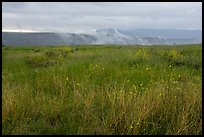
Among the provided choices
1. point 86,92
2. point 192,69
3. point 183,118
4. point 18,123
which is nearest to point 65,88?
point 86,92

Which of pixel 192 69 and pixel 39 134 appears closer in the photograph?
pixel 39 134

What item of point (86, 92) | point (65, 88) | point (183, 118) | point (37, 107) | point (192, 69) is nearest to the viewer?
point (183, 118)

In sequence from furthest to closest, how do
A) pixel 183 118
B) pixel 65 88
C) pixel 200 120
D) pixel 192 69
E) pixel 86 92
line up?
pixel 192 69 → pixel 65 88 → pixel 86 92 → pixel 200 120 → pixel 183 118

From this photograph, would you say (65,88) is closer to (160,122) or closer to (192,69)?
(160,122)

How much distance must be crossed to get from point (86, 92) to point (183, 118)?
80.1 inches

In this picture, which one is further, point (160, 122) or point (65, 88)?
point (65, 88)

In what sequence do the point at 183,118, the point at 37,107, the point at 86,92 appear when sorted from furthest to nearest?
the point at 86,92, the point at 37,107, the point at 183,118

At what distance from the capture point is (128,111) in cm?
470

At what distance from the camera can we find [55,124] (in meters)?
4.82

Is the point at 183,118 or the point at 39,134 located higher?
the point at 183,118

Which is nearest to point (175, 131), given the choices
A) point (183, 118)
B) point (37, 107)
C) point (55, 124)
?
point (183, 118)

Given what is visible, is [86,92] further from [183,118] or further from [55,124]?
[183,118]

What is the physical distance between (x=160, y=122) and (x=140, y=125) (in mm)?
396

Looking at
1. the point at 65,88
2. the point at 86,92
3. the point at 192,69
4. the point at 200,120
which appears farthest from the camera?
the point at 192,69
